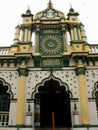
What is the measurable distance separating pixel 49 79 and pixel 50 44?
9.83 feet

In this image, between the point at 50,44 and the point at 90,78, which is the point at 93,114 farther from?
the point at 50,44

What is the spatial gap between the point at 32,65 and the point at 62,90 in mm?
2982

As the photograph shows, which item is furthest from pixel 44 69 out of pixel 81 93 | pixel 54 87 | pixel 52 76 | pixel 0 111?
pixel 0 111

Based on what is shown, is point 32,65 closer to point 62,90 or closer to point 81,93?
point 62,90

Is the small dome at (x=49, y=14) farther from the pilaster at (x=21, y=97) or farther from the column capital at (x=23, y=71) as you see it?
the pilaster at (x=21, y=97)

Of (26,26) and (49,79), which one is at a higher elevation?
(26,26)

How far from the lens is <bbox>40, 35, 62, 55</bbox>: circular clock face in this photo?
15.4 metres

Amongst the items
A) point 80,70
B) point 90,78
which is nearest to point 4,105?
point 80,70

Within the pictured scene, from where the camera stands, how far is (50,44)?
15.8m

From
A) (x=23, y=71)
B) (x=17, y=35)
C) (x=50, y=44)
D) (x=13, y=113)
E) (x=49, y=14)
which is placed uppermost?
(x=49, y=14)

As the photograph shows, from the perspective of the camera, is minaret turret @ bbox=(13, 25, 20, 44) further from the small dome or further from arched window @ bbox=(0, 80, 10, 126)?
arched window @ bbox=(0, 80, 10, 126)

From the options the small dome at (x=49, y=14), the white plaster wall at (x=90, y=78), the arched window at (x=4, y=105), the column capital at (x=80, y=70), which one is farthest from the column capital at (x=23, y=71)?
the small dome at (x=49, y=14)

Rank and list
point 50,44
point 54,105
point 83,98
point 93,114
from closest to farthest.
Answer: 1. point 93,114
2. point 83,98
3. point 54,105
4. point 50,44

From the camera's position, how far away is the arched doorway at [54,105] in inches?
560
